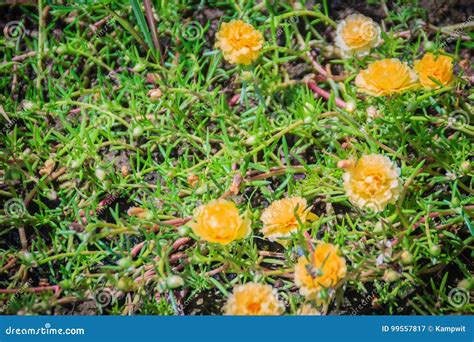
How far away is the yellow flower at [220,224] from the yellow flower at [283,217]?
0.09m

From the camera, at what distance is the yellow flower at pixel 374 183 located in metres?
1.36

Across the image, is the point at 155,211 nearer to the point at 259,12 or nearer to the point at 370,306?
the point at 370,306

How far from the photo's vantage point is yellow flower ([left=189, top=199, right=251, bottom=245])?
135cm

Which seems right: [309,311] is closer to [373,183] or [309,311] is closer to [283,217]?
[283,217]

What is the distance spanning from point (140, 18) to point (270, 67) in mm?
439

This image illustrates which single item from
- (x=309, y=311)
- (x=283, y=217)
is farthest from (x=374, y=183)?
(x=309, y=311)

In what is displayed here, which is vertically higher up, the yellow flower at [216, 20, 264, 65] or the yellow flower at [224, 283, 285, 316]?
the yellow flower at [216, 20, 264, 65]

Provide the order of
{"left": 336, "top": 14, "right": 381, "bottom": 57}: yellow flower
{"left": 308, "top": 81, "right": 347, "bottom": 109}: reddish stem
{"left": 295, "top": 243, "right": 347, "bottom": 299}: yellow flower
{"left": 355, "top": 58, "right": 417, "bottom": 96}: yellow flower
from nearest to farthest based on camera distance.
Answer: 1. {"left": 295, "top": 243, "right": 347, "bottom": 299}: yellow flower
2. {"left": 355, "top": 58, "right": 417, "bottom": 96}: yellow flower
3. {"left": 336, "top": 14, "right": 381, "bottom": 57}: yellow flower
4. {"left": 308, "top": 81, "right": 347, "bottom": 109}: reddish stem

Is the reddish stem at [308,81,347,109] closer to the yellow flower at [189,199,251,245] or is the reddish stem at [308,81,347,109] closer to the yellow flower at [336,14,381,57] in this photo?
the yellow flower at [336,14,381,57]

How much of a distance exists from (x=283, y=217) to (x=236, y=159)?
0.27 meters

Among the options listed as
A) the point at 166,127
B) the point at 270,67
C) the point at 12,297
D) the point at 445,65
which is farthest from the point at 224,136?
the point at 12,297

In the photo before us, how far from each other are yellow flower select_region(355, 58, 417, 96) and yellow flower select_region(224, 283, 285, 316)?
22.3 inches

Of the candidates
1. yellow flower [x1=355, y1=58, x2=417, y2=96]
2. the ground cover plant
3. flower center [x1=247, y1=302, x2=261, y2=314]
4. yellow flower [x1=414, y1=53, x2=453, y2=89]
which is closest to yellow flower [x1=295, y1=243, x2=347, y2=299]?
the ground cover plant

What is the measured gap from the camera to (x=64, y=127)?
1876 mm
